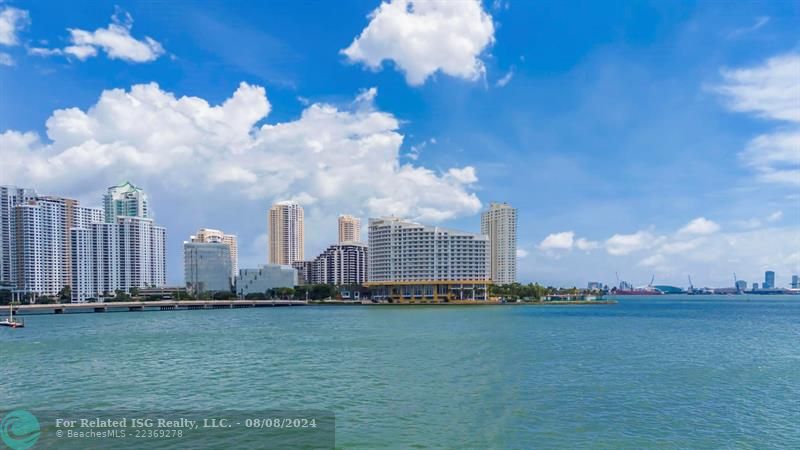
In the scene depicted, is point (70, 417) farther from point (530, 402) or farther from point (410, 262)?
point (410, 262)

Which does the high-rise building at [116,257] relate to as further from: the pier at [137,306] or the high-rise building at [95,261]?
the pier at [137,306]

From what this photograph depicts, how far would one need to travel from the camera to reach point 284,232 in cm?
19425

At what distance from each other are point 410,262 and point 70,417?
375 ft

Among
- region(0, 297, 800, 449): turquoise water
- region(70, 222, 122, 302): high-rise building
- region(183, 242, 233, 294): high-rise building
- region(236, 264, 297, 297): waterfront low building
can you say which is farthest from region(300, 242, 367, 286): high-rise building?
region(0, 297, 800, 449): turquoise water

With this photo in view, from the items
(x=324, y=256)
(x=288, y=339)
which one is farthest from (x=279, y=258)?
(x=288, y=339)

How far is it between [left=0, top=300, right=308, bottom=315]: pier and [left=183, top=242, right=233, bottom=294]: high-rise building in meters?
19.1

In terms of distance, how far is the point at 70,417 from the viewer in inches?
623

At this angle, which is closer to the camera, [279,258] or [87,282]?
[87,282]

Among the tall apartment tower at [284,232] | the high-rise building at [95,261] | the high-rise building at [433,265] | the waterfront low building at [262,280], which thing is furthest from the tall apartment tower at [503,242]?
the high-rise building at [95,261]

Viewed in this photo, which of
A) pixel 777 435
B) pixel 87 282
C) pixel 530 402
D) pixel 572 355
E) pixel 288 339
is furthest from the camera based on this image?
pixel 87 282

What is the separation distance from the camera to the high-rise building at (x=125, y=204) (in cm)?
14475

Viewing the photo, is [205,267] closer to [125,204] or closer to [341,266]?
[125,204]

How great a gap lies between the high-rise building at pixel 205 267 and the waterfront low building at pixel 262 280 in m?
6.32

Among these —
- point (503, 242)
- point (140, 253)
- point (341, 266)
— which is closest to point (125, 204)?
point (140, 253)
